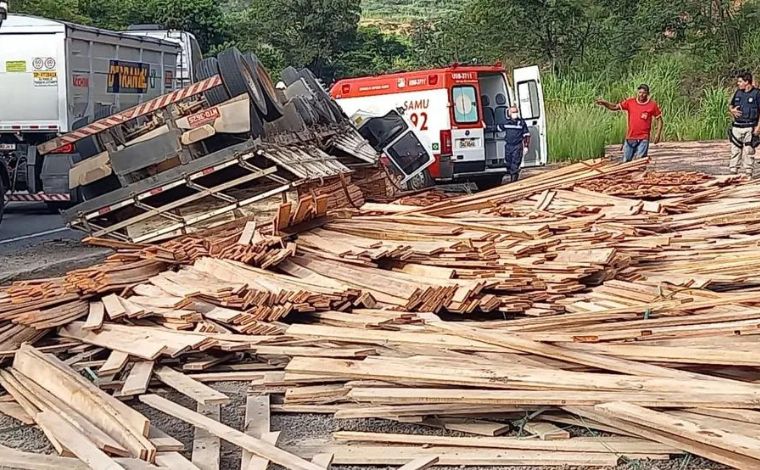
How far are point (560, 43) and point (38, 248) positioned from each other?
23925mm

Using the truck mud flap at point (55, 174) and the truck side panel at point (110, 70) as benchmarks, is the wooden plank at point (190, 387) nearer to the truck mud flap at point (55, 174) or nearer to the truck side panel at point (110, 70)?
the truck side panel at point (110, 70)

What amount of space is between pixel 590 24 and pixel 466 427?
96.8 feet

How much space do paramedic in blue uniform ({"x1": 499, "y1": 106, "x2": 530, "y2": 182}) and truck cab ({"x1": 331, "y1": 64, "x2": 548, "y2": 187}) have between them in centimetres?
39

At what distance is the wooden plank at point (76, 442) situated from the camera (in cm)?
449

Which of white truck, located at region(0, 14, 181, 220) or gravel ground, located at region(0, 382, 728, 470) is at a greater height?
white truck, located at region(0, 14, 181, 220)

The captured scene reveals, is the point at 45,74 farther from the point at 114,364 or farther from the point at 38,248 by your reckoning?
the point at 114,364

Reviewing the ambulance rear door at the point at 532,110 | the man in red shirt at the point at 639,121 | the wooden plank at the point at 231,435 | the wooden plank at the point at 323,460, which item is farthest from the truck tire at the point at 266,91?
the ambulance rear door at the point at 532,110

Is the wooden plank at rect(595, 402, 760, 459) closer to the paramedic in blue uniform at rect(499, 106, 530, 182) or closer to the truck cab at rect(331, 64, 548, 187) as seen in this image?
the truck cab at rect(331, 64, 548, 187)

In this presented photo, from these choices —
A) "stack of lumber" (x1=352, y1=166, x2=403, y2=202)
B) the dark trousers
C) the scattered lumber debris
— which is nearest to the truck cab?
the dark trousers

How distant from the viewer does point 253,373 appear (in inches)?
245

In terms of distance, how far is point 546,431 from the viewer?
16.3ft

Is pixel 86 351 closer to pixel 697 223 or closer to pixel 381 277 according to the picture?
pixel 381 277

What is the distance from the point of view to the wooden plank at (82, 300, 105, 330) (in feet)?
22.1

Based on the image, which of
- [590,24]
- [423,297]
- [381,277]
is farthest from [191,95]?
[590,24]
